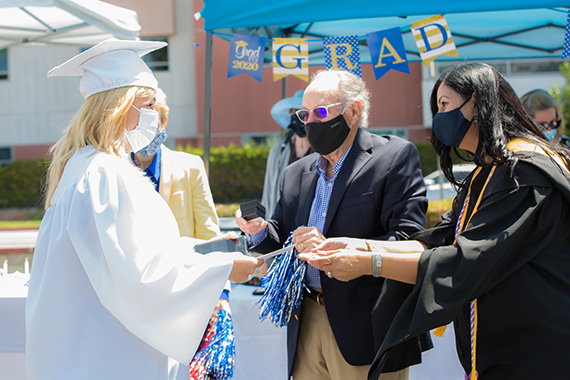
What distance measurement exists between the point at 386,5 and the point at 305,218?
184 cm

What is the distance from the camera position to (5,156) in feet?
67.7

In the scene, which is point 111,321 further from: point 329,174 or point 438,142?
point 438,142

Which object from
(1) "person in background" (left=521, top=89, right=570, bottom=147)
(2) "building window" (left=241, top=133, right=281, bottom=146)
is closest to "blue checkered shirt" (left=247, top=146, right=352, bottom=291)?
(1) "person in background" (left=521, top=89, right=570, bottom=147)

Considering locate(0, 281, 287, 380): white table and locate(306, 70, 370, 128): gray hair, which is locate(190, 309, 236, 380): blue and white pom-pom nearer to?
locate(0, 281, 287, 380): white table

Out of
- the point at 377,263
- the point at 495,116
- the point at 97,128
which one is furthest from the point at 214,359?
the point at 495,116

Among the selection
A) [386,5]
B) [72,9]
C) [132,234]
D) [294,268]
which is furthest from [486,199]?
[72,9]

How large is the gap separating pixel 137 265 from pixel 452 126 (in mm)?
1306

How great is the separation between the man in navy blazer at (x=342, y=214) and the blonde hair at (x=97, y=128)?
866mm

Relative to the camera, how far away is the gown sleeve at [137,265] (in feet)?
5.70

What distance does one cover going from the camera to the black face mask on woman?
2002mm

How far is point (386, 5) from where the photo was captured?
3609mm

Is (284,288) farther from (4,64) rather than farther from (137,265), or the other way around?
(4,64)

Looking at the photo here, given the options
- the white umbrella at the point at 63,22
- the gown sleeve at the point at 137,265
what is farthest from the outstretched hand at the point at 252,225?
the white umbrella at the point at 63,22

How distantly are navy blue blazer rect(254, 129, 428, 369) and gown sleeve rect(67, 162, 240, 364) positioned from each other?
0.76 meters
